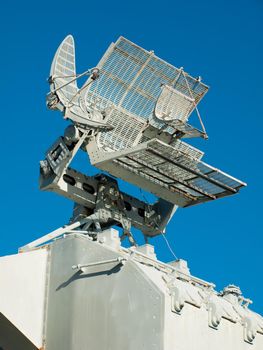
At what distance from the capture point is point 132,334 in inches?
1331

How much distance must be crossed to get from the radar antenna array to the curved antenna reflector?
0.04 m

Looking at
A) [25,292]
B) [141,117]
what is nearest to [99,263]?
[25,292]

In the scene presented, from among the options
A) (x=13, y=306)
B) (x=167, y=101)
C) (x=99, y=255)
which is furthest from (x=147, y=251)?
(x=167, y=101)

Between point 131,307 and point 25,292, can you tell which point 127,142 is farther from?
point 131,307

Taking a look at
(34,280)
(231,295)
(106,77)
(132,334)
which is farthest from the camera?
(106,77)

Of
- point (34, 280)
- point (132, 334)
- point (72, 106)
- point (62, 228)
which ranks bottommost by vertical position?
point (132, 334)

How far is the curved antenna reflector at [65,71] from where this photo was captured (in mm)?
42031

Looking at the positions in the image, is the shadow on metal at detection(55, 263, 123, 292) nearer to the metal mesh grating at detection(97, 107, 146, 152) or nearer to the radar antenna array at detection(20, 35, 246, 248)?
the radar antenna array at detection(20, 35, 246, 248)

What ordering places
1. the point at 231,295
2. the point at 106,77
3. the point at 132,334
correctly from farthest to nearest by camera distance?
1. the point at 106,77
2. the point at 231,295
3. the point at 132,334

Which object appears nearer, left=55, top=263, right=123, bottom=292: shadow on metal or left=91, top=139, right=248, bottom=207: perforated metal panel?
left=55, top=263, right=123, bottom=292: shadow on metal

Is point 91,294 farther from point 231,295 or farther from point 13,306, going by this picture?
point 231,295

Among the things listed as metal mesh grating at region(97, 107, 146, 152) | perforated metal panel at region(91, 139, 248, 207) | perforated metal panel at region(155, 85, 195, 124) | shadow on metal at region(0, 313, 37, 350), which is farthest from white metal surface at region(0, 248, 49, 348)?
perforated metal panel at region(155, 85, 195, 124)

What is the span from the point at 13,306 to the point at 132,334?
466cm

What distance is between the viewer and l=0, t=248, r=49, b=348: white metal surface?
35781 millimetres
